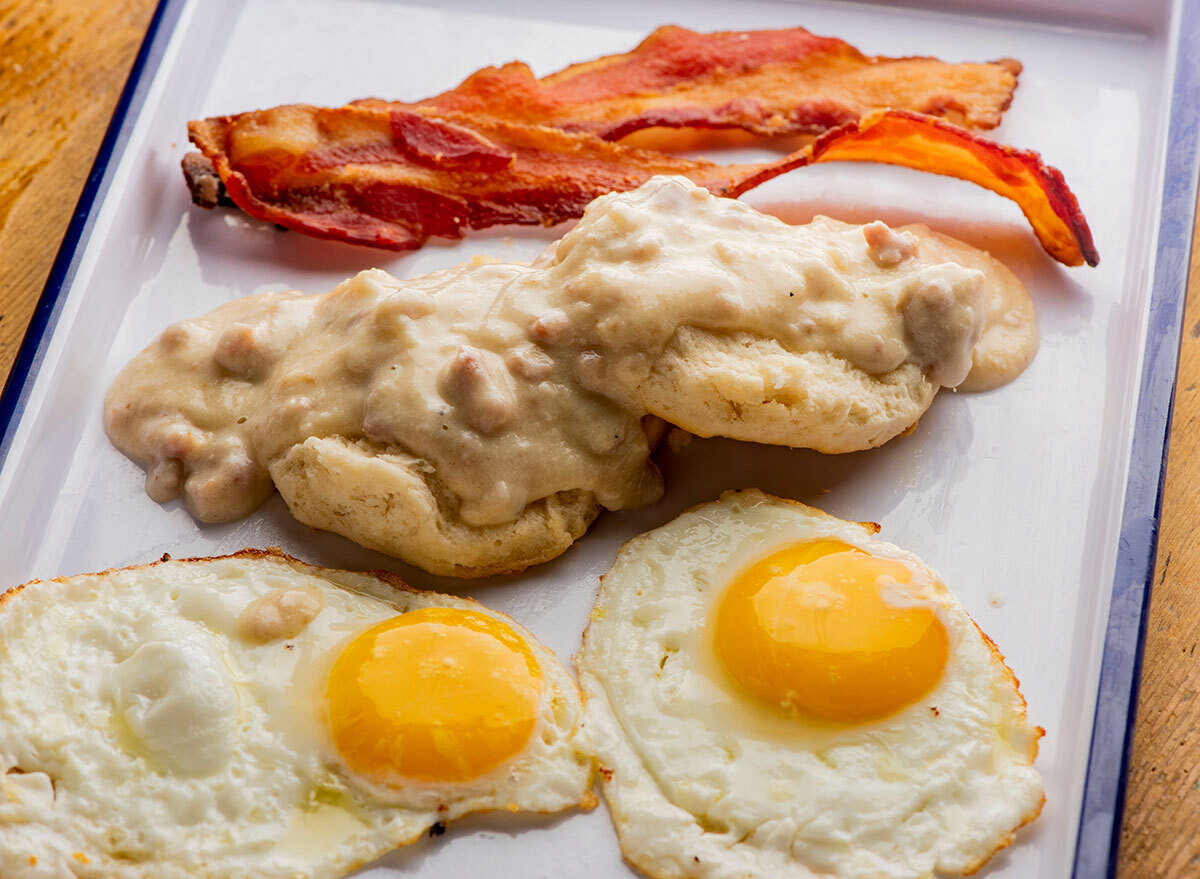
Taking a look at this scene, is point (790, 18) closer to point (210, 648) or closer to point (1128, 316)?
point (1128, 316)

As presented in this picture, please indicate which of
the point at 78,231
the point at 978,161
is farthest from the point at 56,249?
the point at 978,161

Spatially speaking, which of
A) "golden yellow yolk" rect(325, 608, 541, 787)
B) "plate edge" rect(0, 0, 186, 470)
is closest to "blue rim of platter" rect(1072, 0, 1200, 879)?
"golden yellow yolk" rect(325, 608, 541, 787)

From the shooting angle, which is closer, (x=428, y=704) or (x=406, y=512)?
(x=428, y=704)

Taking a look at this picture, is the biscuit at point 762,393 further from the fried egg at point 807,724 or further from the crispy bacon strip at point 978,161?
the crispy bacon strip at point 978,161

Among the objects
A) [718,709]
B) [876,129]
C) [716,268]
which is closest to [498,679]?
[718,709]

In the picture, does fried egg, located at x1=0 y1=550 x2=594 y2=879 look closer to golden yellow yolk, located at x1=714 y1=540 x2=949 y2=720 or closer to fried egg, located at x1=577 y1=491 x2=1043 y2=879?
fried egg, located at x1=577 y1=491 x2=1043 y2=879

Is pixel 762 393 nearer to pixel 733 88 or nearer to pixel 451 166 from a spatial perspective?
pixel 451 166
